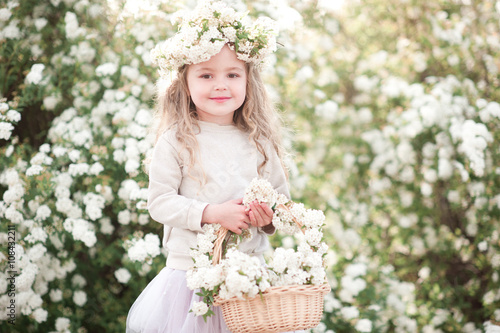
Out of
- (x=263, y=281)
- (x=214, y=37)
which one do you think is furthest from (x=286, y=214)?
(x=214, y=37)

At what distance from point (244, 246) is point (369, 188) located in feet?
7.65

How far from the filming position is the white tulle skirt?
1822 millimetres

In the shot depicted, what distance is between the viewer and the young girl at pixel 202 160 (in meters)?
1.81

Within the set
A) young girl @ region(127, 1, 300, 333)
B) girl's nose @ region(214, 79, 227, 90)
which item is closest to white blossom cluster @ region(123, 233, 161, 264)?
young girl @ region(127, 1, 300, 333)

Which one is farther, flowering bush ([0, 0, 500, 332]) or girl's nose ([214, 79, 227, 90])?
flowering bush ([0, 0, 500, 332])

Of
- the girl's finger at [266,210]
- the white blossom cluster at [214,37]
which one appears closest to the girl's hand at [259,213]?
the girl's finger at [266,210]

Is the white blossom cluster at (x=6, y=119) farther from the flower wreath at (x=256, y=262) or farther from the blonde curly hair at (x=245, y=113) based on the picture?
the flower wreath at (x=256, y=262)

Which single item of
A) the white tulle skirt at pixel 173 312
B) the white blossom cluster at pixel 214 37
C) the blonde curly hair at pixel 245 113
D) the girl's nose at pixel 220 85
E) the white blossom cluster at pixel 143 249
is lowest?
the white blossom cluster at pixel 143 249

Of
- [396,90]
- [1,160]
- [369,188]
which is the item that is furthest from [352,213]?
[1,160]

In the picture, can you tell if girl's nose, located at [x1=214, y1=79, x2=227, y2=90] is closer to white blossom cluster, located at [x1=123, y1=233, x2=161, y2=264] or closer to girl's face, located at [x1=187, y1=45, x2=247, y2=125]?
girl's face, located at [x1=187, y1=45, x2=247, y2=125]

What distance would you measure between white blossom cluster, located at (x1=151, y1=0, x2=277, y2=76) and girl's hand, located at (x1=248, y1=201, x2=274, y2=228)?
56 centimetres

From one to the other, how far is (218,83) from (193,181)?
0.38 meters

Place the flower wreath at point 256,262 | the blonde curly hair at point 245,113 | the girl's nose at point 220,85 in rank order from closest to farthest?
1. the flower wreath at point 256,262
2. the girl's nose at point 220,85
3. the blonde curly hair at point 245,113

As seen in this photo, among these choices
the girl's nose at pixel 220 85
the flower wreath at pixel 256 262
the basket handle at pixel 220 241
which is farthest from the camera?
the girl's nose at pixel 220 85
